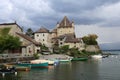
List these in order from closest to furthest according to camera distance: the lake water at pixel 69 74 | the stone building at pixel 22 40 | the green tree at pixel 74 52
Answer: the lake water at pixel 69 74 < the stone building at pixel 22 40 < the green tree at pixel 74 52

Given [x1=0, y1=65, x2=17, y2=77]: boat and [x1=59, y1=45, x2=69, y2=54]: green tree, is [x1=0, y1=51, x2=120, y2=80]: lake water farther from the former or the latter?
[x1=59, y1=45, x2=69, y2=54]: green tree

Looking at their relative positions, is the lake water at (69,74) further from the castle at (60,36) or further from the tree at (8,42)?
the castle at (60,36)

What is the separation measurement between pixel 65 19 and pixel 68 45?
27.3 metres


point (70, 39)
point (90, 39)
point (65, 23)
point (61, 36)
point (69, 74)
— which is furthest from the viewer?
point (65, 23)

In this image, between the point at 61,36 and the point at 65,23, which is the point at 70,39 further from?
the point at 65,23

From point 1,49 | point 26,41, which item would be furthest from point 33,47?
point 1,49

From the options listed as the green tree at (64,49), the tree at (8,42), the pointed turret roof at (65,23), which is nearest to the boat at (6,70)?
the tree at (8,42)

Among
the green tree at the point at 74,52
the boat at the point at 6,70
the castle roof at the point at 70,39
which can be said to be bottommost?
the boat at the point at 6,70

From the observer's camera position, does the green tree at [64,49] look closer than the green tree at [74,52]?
No

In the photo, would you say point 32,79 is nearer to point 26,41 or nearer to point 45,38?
point 26,41

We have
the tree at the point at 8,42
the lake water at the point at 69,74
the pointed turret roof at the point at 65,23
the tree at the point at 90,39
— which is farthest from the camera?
the pointed turret roof at the point at 65,23

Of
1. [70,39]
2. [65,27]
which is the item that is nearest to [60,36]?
[70,39]

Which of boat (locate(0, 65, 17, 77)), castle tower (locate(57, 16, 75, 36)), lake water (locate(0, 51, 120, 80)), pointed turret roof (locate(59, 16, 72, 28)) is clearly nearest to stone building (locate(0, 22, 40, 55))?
lake water (locate(0, 51, 120, 80))

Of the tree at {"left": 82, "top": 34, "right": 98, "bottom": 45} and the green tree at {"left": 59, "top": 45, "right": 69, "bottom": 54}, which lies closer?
the green tree at {"left": 59, "top": 45, "right": 69, "bottom": 54}
